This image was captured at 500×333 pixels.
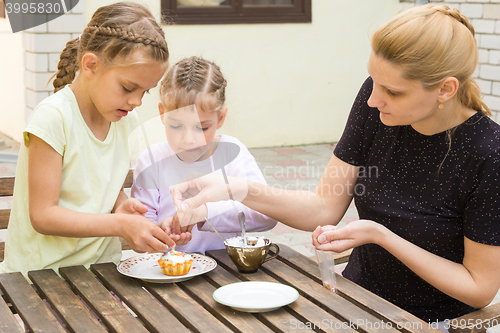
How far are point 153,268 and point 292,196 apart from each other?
497 mm

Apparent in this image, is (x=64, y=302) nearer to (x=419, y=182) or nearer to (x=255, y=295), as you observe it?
(x=255, y=295)

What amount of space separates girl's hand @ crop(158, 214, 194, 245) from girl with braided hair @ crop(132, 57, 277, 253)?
0.09m

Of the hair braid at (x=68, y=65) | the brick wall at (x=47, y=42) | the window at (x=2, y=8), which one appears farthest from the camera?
the window at (x=2, y=8)

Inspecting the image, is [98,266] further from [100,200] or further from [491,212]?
[491,212]

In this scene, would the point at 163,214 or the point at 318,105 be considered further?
the point at 318,105

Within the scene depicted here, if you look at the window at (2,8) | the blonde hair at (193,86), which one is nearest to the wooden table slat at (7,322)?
the blonde hair at (193,86)

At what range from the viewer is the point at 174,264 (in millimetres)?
1436

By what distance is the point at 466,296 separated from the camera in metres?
1.46

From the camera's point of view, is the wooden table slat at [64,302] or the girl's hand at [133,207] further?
the girl's hand at [133,207]

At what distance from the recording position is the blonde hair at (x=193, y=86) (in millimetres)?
1855

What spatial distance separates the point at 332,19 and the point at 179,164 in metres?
4.69

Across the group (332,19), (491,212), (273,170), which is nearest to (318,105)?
(332,19)

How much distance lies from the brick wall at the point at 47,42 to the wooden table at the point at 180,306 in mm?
3981

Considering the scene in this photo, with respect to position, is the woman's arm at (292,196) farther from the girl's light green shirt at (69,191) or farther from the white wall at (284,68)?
the white wall at (284,68)
